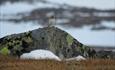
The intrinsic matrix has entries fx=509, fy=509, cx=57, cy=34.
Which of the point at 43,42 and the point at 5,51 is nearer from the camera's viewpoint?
the point at 5,51

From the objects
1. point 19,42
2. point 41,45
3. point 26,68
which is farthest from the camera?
point 19,42

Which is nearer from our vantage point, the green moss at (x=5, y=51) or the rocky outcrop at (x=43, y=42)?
the green moss at (x=5, y=51)

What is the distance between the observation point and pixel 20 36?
8700cm

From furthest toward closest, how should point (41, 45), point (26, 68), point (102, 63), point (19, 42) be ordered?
1. point (19, 42)
2. point (41, 45)
3. point (102, 63)
4. point (26, 68)

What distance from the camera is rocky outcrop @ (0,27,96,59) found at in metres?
80.9

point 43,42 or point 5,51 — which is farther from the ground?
point 43,42

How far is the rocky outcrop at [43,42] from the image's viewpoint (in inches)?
3184

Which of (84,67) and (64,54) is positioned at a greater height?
Answer: (84,67)

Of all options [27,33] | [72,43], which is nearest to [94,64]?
[27,33]

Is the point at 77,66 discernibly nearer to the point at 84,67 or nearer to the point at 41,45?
the point at 84,67

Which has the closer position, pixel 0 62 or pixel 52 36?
pixel 0 62

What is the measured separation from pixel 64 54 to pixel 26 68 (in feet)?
148

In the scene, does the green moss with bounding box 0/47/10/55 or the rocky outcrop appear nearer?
the green moss with bounding box 0/47/10/55

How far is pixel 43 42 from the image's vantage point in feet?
266
